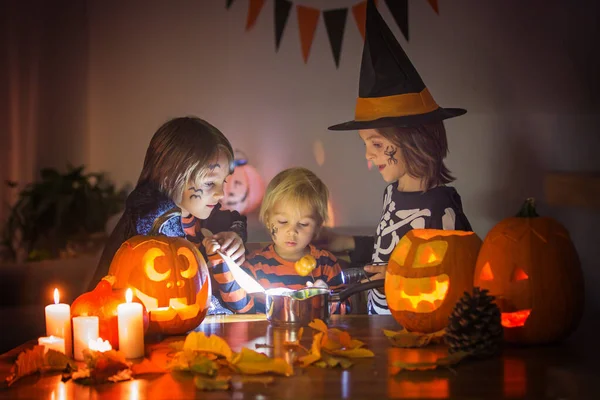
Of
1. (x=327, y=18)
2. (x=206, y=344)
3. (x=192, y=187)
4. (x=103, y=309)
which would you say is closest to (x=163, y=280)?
(x=103, y=309)

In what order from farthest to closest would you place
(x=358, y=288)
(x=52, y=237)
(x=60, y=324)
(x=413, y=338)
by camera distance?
(x=52, y=237) → (x=358, y=288) → (x=413, y=338) → (x=60, y=324)

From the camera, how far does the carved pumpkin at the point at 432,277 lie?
1657mm

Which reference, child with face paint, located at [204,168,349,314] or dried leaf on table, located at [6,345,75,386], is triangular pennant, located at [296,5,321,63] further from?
dried leaf on table, located at [6,345,75,386]

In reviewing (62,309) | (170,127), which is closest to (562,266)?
(62,309)

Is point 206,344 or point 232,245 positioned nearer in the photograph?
point 206,344

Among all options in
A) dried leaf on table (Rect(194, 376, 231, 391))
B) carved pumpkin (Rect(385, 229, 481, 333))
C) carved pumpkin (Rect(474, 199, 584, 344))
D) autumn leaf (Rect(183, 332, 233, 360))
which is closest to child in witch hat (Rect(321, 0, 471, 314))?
carved pumpkin (Rect(385, 229, 481, 333))

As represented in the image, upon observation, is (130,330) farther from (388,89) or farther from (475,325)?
(388,89)

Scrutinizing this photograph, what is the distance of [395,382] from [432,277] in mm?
363

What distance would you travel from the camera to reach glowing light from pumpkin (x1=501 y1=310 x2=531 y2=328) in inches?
62.4

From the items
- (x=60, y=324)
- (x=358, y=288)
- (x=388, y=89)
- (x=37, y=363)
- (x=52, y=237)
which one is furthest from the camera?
(x=52, y=237)

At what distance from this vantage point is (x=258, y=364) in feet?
4.70

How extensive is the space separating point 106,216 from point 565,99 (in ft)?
4.99

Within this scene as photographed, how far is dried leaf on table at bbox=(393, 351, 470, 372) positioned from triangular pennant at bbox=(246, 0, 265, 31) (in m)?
1.24

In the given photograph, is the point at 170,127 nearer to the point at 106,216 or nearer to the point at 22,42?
the point at 106,216
